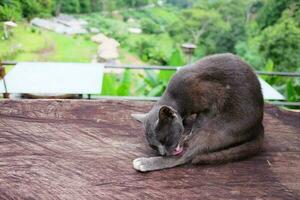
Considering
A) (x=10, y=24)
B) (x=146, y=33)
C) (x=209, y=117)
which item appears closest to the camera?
(x=209, y=117)

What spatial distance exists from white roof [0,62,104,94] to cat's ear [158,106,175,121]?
3.18 ft

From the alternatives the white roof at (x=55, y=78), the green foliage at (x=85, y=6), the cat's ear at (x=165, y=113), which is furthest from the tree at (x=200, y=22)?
the cat's ear at (x=165, y=113)

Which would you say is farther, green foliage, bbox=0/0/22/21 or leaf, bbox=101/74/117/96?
leaf, bbox=101/74/117/96

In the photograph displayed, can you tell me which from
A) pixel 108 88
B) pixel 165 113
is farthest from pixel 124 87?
pixel 165 113

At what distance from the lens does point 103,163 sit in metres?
1.28

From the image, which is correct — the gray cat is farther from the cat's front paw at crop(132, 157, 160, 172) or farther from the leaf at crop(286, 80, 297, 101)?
the leaf at crop(286, 80, 297, 101)

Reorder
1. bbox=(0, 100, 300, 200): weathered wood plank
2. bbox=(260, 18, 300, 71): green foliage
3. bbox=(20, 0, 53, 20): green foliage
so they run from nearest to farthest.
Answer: bbox=(0, 100, 300, 200): weathered wood plank → bbox=(20, 0, 53, 20): green foliage → bbox=(260, 18, 300, 71): green foliage

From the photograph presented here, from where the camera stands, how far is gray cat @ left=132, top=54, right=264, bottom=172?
129cm

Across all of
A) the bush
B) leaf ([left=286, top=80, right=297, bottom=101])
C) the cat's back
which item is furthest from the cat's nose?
the bush

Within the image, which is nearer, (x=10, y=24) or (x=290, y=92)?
(x=10, y=24)

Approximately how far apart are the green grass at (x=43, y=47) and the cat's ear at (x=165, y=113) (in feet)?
7.21

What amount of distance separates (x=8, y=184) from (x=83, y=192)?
29 cm

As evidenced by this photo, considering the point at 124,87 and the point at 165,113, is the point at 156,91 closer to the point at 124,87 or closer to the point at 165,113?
the point at 124,87

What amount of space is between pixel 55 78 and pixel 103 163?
4.02 feet
